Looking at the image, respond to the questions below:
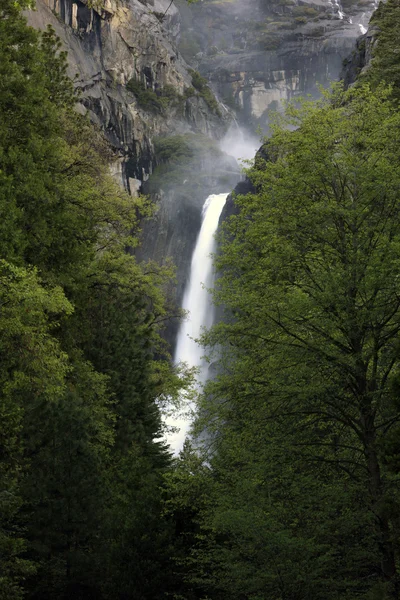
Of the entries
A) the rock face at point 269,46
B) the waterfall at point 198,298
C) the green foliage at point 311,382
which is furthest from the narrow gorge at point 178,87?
the green foliage at point 311,382

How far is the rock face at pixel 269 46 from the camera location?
12306 centimetres

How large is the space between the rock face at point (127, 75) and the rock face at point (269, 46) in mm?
34640

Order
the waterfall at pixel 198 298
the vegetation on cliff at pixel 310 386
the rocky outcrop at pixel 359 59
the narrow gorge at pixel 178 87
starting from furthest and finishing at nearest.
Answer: the narrow gorge at pixel 178 87 < the waterfall at pixel 198 298 < the rocky outcrop at pixel 359 59 < the vegetation on cliff at pixel 310 386

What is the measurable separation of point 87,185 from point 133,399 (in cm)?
760

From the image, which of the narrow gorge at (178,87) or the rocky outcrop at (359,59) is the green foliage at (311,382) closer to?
the rocky outcrop at (359,59)

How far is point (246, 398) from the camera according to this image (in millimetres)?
13906

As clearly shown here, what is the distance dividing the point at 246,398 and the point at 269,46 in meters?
127

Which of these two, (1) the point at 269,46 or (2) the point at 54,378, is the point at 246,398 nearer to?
(2) the point at 54,378

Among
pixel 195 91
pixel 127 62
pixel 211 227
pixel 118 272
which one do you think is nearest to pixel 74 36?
pixel 127 62

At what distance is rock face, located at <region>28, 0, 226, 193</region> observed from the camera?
226 feet

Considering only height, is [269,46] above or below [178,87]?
Result: above

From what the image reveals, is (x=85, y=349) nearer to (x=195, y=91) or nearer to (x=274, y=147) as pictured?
(x=274, y=147)

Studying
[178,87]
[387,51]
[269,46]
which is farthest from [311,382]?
[269,46]

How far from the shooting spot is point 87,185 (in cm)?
2025
